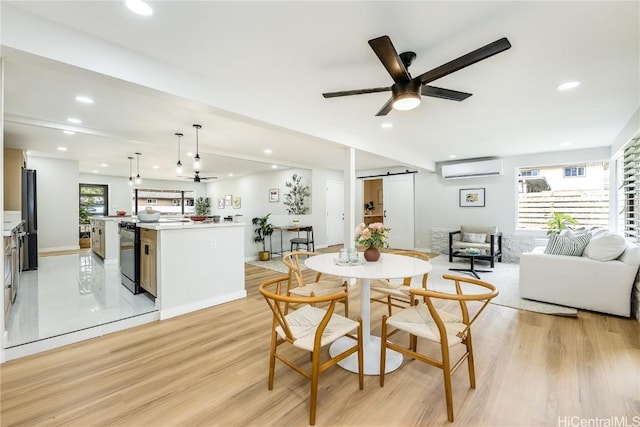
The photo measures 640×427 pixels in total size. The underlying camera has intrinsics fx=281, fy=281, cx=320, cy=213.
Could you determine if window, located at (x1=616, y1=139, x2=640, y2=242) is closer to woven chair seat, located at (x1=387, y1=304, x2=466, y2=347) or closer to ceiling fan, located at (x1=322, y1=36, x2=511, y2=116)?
ceiling fan, located at (x1=322, y1=36, x2=511, y2=116)

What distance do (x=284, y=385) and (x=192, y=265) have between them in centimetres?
195

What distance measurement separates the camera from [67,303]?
10.7 ft

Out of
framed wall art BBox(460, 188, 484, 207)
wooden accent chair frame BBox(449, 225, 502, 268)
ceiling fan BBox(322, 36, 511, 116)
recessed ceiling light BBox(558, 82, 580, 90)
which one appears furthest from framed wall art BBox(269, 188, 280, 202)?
recessed ceiling light BBox(558, 82, 580, 90)

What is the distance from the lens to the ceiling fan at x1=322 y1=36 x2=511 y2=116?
5.33ft

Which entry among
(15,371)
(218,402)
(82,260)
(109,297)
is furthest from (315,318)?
(82,260)

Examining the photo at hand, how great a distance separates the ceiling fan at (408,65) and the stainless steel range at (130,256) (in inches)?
123

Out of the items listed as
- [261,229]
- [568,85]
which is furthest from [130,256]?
[568,85]

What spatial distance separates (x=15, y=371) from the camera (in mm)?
2076

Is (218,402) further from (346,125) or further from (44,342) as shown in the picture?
(346,125)

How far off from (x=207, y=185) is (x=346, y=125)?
9578 millimetres

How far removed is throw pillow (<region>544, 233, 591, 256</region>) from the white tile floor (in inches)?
191

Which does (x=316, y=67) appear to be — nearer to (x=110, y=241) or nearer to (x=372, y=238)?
(x=372, y=238)

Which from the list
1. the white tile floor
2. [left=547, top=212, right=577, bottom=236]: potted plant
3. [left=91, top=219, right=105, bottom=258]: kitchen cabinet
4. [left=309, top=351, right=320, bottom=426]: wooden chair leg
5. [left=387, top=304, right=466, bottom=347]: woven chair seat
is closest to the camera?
[left=309, top=351, right=320, bottom=426]: wooden chair leg

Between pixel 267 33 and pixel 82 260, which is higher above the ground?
pixel 267 33
